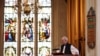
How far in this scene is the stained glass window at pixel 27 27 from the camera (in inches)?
559

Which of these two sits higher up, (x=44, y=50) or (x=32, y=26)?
(x=32, y=26)

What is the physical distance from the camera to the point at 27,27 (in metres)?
14.6

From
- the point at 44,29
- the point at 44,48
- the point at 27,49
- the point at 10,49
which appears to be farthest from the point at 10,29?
the point at 44,48

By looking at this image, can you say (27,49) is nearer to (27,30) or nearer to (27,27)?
(27,30)

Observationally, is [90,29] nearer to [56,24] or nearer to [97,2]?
[97,2]

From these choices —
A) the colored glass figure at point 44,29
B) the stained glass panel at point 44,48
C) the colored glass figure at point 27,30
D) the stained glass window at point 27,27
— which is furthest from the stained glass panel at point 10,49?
the colored glass figure at point 44,29

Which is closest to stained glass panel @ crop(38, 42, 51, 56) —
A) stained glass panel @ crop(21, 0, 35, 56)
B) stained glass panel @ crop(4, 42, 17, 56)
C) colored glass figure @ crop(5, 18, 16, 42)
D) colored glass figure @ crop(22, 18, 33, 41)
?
stained glass panel @ crop(21, 0, 35, 56)

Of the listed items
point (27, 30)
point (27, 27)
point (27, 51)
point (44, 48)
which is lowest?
point (27, 51)

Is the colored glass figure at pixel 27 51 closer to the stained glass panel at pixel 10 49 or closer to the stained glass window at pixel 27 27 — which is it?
the stained glass window at pixel 27 27

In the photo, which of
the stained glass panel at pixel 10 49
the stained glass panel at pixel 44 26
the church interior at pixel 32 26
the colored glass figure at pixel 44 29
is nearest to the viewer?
the church interior at pixel 32 26

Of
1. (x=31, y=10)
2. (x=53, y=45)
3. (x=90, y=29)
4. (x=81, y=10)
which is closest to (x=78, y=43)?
(x=81, y=10)

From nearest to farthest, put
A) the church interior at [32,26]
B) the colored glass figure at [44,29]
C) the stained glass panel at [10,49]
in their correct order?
the church interior at [32,26]
the stained glass panel at [10,49]
the colored glass figure at [44,29]

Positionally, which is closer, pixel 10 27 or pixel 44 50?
pixel 44 50

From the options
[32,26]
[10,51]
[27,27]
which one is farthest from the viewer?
[27,27]
